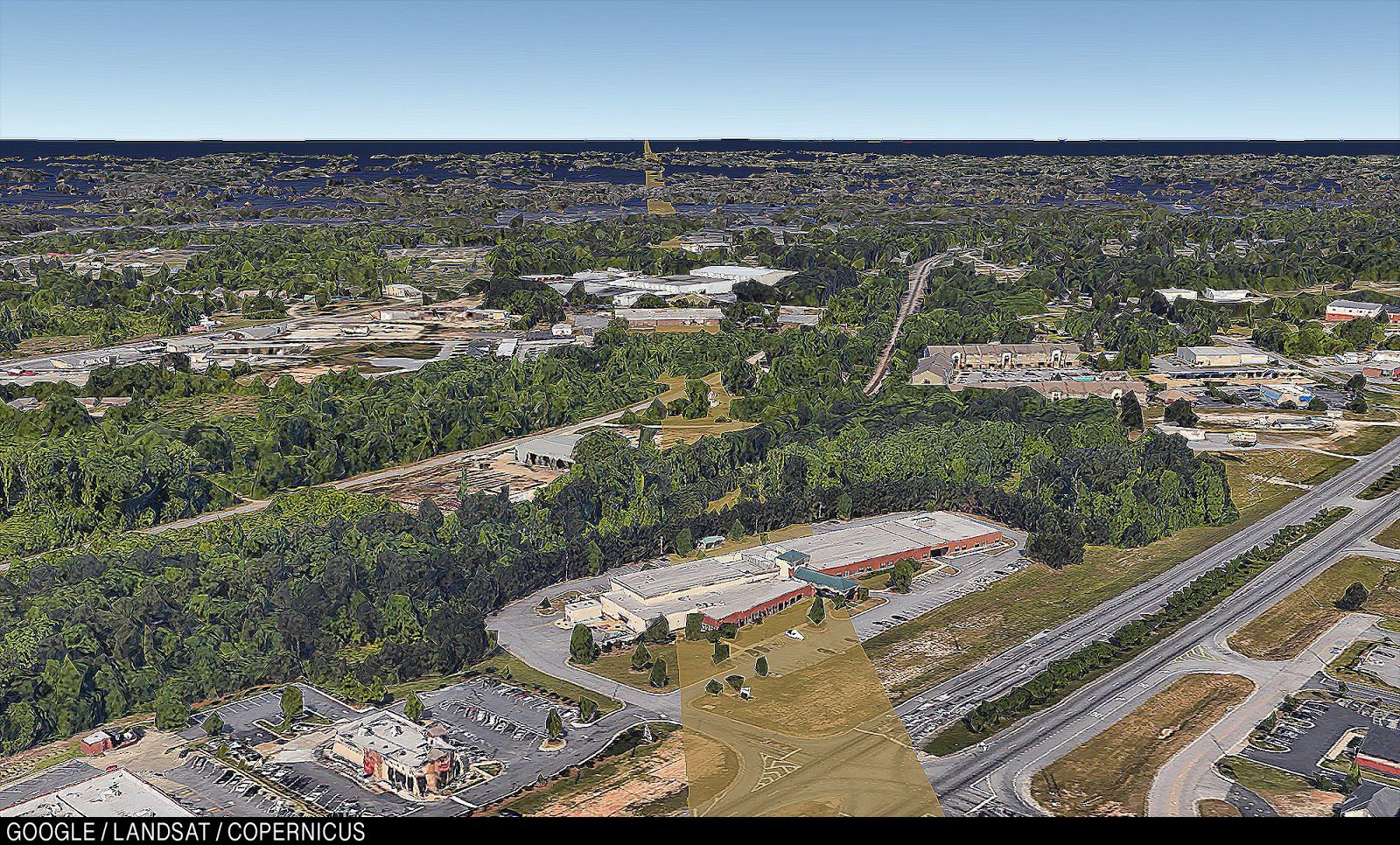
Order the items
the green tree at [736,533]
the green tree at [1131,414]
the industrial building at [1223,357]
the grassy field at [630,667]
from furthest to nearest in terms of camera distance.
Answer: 1. the industrial building at [1223,357]
2. the green tree at [1131,414]
3. the green tree at [736,533]
4. the grassy field at [630,667]

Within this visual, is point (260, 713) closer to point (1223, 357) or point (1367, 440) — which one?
point (1367, 440)

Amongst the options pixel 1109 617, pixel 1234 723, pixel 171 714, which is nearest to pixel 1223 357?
pixel 1109 617

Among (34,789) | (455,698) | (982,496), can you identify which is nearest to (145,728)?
(34,789)

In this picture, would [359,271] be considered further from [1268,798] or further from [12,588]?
[1268,798]

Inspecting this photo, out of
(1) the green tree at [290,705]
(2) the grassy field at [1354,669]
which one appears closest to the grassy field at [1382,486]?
(2) the grassy field at [1354,669]

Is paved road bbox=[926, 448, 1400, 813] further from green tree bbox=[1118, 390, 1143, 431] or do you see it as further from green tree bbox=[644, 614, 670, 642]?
green tree bbox=[1118, 390, 1143, 431]

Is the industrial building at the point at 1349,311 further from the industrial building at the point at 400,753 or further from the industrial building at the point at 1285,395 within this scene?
the industrial building at the point at 400,753
